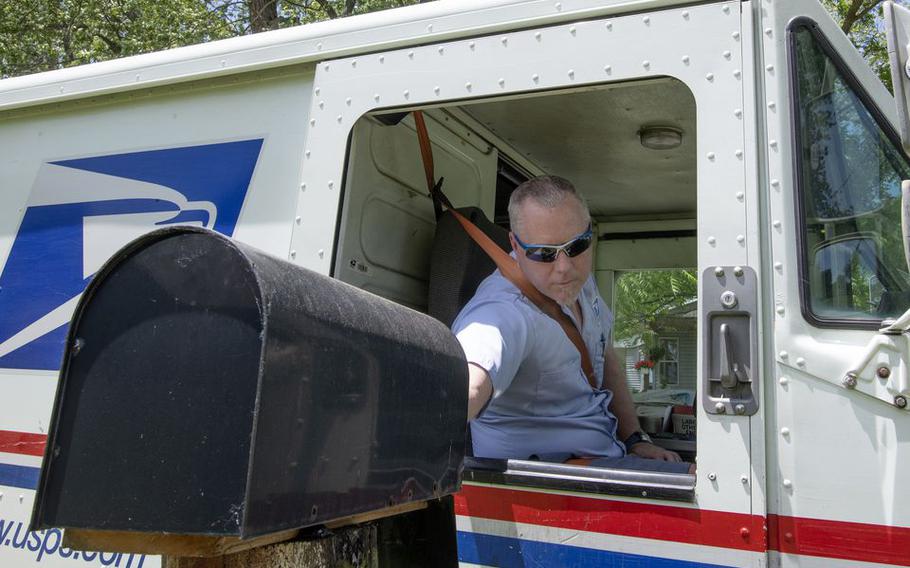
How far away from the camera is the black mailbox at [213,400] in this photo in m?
1.15

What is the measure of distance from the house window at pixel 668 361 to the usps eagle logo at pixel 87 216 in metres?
2.43

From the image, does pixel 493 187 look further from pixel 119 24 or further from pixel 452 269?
pixel 119 24

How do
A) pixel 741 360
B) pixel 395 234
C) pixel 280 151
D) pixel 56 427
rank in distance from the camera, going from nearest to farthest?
pixel 56 427
pixel 741 360
pixel 280 151
pixel 395 234

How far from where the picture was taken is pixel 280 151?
2.45m

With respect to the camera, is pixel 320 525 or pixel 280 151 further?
pixel 280 151

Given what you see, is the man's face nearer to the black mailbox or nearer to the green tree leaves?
the black mailbox

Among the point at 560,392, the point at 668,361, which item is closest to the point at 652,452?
the point at 560,392

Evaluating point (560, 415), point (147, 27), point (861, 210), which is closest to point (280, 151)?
point (560, 415)

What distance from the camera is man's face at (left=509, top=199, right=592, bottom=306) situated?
2.46 meters

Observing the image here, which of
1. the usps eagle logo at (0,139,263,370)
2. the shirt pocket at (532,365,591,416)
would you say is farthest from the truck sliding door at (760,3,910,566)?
the usps eagle logo at (0,139,263,370)

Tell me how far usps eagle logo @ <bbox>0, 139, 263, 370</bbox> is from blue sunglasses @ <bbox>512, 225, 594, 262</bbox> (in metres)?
0.89

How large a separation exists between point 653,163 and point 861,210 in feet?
5.45

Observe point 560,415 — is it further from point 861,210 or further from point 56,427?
point 56,427

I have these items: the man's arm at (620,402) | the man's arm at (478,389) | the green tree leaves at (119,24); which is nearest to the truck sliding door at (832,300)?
the man's arm at (478,389)
